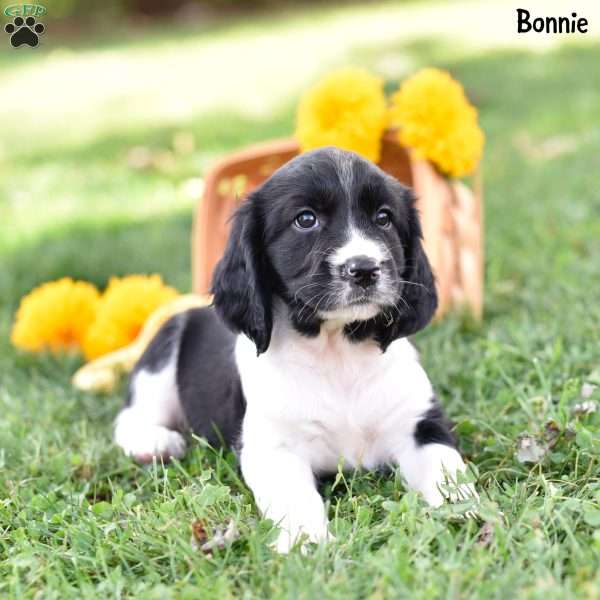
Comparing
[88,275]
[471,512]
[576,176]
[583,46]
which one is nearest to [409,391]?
[471,512]

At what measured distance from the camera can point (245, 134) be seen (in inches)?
399

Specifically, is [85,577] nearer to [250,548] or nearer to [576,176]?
[250,548]

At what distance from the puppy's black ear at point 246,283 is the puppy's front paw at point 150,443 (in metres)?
0.75

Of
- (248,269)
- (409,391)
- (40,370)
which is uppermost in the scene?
(248,269)

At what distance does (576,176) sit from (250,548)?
5.60 meters

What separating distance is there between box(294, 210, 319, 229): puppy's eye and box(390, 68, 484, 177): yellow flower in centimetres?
183

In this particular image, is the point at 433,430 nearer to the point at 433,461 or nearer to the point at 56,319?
the point at 433,461

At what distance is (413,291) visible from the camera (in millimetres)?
3529

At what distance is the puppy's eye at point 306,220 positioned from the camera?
333 cm

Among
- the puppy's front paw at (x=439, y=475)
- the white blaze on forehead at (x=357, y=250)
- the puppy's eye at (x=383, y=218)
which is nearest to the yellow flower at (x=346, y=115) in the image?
the puppy's eye at (x=383, y=218)

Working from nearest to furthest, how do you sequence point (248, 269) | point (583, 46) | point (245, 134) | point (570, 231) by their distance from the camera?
1. point (248, 269)
2. point (570, 231)
3. point (245, 134)
4. point (583, 46)

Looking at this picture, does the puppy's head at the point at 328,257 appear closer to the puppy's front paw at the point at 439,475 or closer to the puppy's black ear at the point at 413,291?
the puppy's black ear at the point at 413,291

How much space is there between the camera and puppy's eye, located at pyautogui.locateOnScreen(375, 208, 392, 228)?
11.2 feet

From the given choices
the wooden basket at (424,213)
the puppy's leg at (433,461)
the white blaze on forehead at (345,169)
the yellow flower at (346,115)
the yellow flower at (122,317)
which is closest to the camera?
the puppy's leg at (433,461)
